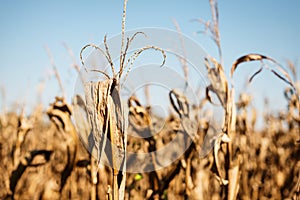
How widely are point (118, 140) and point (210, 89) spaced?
0.93 m

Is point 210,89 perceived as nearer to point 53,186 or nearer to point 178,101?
point 178,101

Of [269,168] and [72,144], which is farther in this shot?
[269,168]

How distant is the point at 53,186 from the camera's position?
2193mm

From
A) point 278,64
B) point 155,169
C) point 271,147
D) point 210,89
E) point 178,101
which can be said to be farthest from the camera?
point 271,147

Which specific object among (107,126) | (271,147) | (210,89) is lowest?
(271,147)

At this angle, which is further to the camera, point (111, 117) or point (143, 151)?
point (143, 151)

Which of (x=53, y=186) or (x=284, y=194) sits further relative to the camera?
(x=284, y=194)

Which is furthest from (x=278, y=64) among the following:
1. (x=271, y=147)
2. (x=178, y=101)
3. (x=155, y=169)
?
(x=271, y=147)

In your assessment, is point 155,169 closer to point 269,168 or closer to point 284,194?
point 284,194

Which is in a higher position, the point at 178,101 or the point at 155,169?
the point at 178,101

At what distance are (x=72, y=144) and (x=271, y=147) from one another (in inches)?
112

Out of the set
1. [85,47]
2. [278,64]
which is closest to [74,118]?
[85,47]

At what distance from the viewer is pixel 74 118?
2.15 m

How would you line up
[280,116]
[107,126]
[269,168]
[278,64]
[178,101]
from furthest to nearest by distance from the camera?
[280,116], [269,168], [178,101], [278,64], [107,126]
